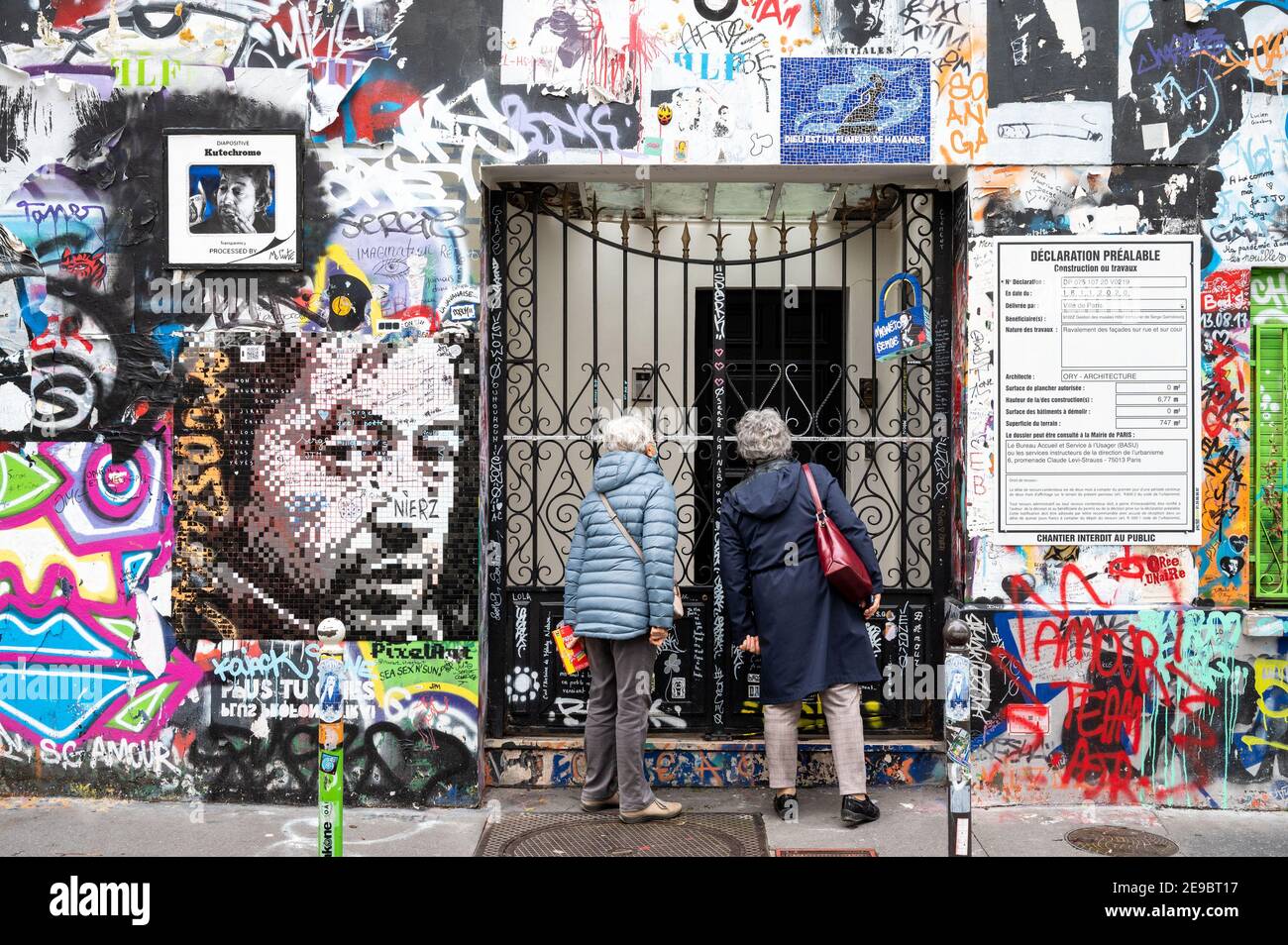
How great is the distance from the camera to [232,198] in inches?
231

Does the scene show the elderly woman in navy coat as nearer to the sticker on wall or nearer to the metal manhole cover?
the sticker on wall

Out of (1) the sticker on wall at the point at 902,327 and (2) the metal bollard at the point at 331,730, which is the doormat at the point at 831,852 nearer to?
(2) the metal bollard at the point at 331,730

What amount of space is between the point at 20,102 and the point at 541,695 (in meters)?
4.19

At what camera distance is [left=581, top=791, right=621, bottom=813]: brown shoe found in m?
5.73

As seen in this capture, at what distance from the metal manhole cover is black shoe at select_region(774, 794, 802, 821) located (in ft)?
4.22

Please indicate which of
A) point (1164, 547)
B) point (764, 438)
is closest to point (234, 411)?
point (764, 438)

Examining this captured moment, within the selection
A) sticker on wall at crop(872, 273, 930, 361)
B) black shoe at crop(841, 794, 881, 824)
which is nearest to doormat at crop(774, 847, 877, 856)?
black shoe at crop(841, 794, 881, 824)

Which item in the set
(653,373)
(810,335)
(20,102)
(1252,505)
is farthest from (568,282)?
(1252,505)

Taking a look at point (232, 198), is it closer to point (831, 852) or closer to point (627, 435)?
point (627, 435)

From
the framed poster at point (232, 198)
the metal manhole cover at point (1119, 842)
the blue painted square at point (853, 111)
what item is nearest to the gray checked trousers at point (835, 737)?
the metal manhole cover at point (1119, 842)

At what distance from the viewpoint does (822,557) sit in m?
5.49

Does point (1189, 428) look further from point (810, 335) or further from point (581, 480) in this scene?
point (581, 480)

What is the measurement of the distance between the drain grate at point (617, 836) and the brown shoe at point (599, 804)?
0.04 metres

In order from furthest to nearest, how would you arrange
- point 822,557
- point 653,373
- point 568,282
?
1. point 568,282
2. point 653,373
3. point 822,557
